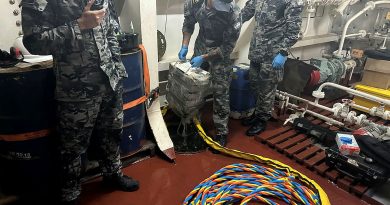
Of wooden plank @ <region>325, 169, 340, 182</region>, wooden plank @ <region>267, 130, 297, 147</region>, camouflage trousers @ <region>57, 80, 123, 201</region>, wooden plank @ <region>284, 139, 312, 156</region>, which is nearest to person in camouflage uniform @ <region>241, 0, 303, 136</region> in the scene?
wooden plank @ <region>267, 130, 297, 147</region>

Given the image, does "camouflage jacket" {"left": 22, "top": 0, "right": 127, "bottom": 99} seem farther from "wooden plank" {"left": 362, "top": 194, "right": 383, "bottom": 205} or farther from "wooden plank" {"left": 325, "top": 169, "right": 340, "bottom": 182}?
"wooden plank" {"left": 362, "top": 194, "right": 383, "bottom": 205}

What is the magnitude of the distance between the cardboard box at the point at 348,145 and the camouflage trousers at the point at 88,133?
6.15ft

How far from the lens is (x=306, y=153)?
257cm

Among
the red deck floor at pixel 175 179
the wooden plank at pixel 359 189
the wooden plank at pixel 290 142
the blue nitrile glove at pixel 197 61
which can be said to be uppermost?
the blue nitrile glove at pixel 197 61

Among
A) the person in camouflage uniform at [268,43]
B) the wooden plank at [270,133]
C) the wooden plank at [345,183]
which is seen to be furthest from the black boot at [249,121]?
the wooden plank at [345,183]

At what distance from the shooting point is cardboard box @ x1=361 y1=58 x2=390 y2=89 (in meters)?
3.56

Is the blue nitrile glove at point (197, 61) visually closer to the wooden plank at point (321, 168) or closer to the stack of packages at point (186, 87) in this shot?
the stack of packages at point (186, 87)

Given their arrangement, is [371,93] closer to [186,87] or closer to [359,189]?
[359,189]

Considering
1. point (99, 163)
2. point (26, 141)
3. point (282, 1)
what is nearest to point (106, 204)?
point (99, 163)

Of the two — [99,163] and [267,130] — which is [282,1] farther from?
[99,163]

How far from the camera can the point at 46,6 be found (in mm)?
1250

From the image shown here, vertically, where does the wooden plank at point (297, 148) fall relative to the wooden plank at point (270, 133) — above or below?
below

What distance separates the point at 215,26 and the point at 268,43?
706mm

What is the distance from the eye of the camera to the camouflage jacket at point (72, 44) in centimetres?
125
